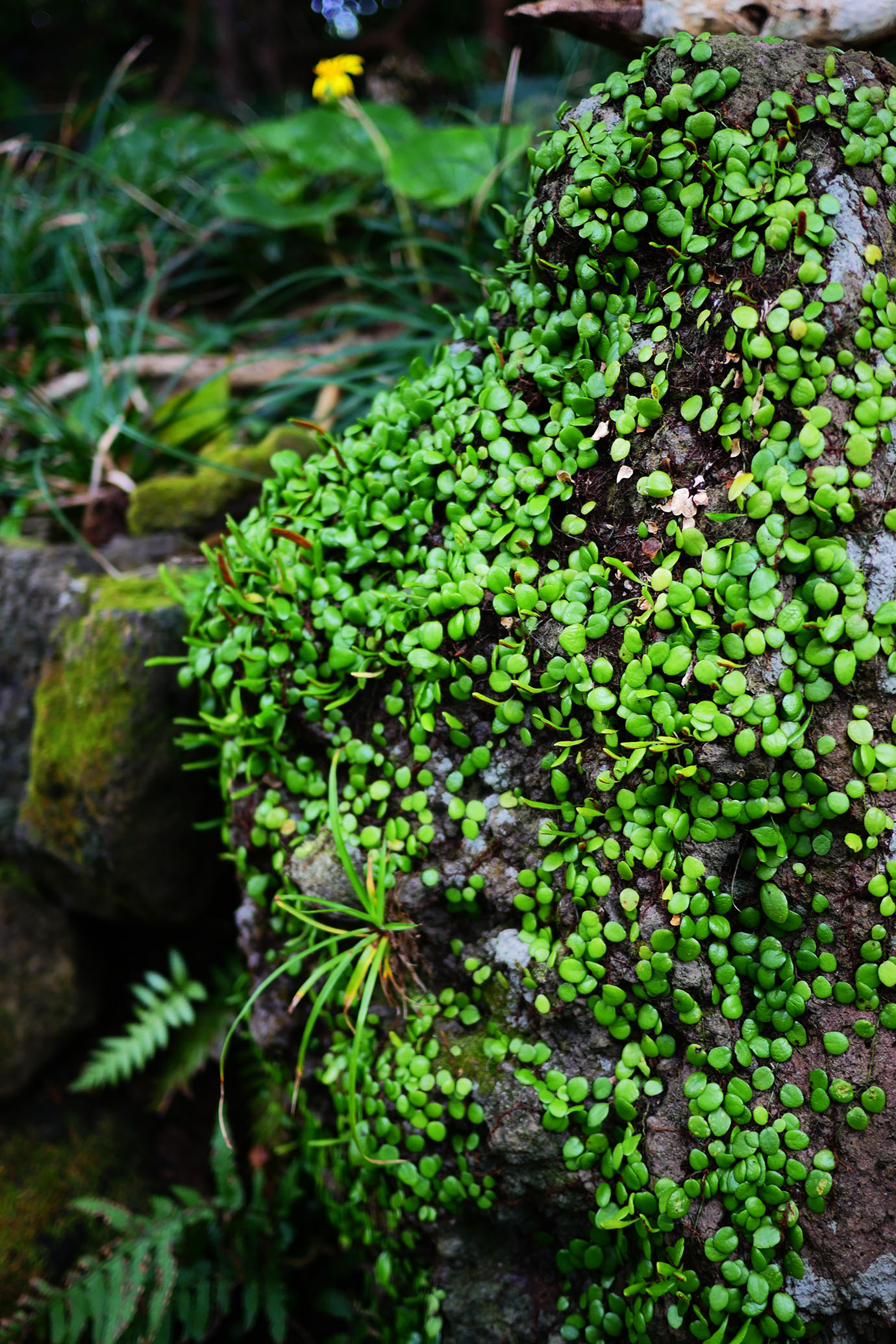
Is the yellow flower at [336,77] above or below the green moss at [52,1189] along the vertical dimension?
above

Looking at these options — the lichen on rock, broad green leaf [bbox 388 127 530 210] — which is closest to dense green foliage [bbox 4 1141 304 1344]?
the lichen on rock

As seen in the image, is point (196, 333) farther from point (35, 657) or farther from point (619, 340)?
point (619, 340)

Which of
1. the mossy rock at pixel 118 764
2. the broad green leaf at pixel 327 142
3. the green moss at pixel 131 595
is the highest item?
the broad green leaf at pixel 327 142

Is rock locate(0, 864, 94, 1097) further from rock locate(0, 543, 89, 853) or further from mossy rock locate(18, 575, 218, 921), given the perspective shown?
mossy rock locate(18, 575, 218, 921)

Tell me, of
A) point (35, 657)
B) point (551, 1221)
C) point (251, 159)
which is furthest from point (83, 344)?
point (551, 1221)

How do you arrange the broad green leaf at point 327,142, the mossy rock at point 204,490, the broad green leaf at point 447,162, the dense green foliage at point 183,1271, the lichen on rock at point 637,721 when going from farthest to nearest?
the broad green leaf at point 327,142
the broad green leaf at point 447,162
the mossy rock at point 204,490
the dense green foliage at point 183,1271
the lichen on rock at point 637,721

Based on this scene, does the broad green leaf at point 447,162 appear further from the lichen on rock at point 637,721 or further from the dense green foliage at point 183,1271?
the dense green foliage at point 183,1271

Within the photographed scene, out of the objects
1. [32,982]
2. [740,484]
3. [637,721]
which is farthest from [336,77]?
[32,982]

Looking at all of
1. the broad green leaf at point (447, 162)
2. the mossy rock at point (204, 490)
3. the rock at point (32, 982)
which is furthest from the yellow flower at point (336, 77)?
the rock at point (32, 982)
